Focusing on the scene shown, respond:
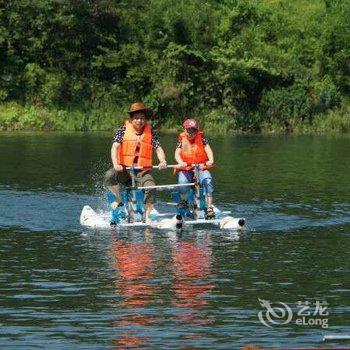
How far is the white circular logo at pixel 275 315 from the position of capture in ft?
38.4

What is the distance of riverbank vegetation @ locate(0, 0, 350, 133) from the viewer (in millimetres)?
58281

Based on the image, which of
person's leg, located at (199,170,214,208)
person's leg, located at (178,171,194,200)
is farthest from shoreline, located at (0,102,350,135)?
person's leg, located at (199,170,214,208)

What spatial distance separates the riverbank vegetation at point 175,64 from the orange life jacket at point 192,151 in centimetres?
3693

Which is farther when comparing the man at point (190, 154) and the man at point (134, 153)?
the man at point (190, 154)

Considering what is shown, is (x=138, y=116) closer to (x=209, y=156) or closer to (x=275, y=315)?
(x=209, y=156)

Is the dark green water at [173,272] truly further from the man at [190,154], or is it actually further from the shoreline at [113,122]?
the shoreline at [113,122]

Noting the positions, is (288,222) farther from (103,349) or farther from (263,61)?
(263,61)

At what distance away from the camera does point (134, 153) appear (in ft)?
65.3

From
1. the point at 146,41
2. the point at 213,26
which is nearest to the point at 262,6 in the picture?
the point at 213,26

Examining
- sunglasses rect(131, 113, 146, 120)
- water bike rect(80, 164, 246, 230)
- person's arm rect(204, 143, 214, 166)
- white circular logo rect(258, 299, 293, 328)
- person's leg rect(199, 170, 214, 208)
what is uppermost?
sunglasses rect(131, 113, 146, 120)

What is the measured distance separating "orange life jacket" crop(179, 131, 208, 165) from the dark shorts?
2.89 ft

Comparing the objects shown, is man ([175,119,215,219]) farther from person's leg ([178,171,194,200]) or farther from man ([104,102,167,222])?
man ([104,102,167,222])

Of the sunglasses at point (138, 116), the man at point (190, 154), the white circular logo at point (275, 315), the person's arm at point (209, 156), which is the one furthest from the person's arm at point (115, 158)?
the white circular logo at point (275, 315)

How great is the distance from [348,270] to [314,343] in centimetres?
451
